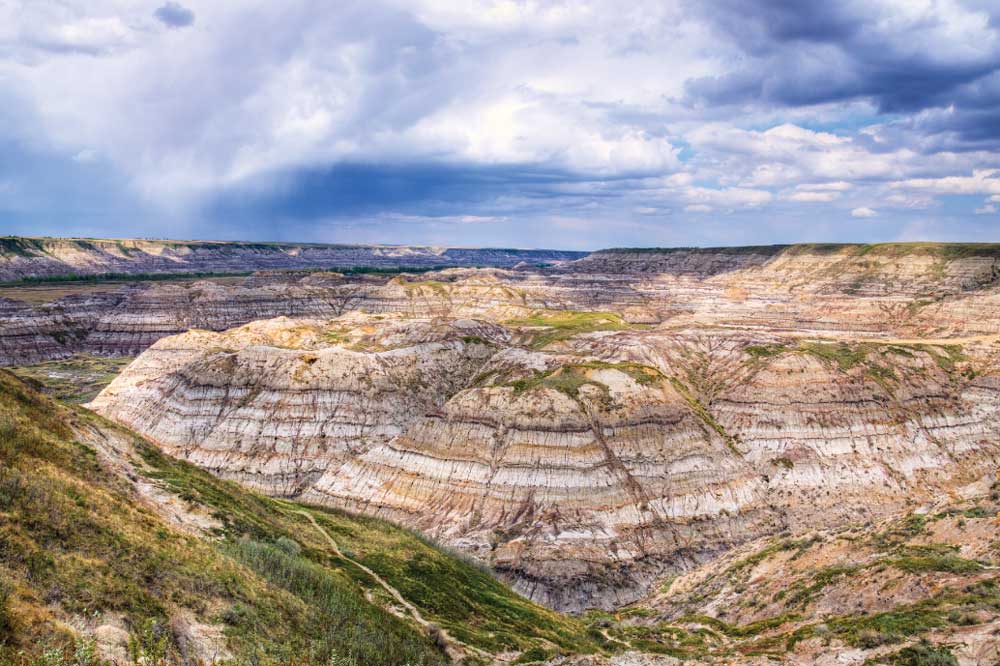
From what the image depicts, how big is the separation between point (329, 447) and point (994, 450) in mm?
100772

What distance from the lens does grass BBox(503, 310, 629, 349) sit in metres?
133

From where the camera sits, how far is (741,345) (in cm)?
11800

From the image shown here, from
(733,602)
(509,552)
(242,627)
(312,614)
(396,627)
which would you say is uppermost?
(242,627)

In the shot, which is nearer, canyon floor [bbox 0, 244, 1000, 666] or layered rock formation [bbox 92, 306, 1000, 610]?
canyon floor [bbox 0, 244, 1000, 666]

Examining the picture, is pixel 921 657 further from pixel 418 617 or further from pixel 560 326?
pixel 560 326

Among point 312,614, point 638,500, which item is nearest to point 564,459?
point 638,500

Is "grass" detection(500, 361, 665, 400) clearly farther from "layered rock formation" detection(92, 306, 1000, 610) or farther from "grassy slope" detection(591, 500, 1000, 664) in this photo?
"grassy slope" detection(591, 500, 1000, 664)

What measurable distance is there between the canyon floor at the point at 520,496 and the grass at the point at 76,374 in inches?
71.5

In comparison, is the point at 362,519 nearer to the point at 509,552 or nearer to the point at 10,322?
the point at 509,552

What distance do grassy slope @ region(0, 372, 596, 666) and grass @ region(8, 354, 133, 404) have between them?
10952cm

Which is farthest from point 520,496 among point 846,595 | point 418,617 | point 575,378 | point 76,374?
point 76,374

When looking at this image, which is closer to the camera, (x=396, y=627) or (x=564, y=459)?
(x=396, y=627)

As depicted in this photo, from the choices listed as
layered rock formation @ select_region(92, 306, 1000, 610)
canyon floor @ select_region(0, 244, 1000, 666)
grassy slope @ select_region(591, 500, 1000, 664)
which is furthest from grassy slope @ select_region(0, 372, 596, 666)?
layered rock formation @ select_region(92, 306, 1000, 610)

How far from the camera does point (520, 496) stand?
7481 cm
